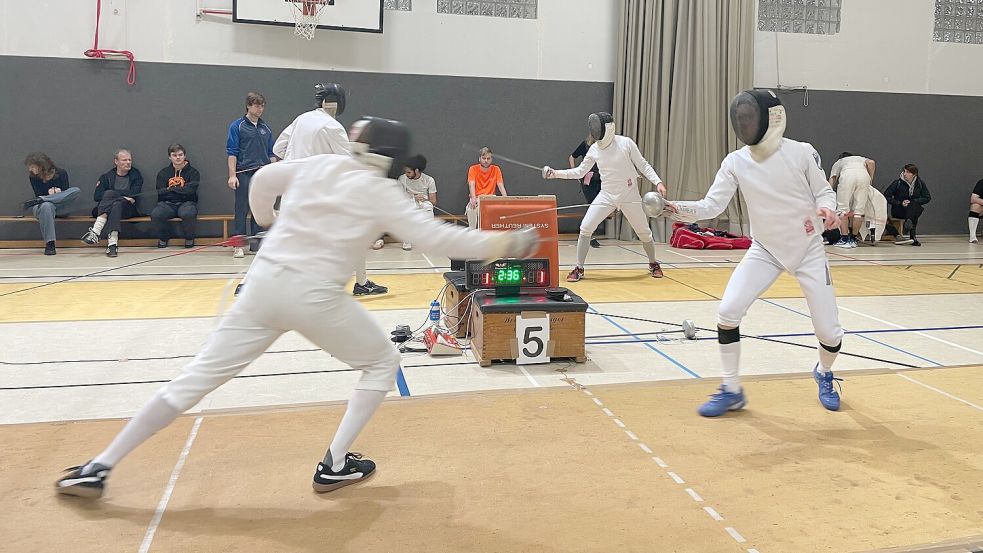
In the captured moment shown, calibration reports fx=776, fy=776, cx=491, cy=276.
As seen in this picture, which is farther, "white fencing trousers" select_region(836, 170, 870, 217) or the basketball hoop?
"white fencing trousers" select_region(836, 170, 870, 217)

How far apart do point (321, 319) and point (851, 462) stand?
6.29 feet

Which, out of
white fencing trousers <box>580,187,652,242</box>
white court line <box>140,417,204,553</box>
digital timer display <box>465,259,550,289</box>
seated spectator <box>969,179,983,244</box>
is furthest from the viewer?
seated spectator <box>969,179,983,244</box>

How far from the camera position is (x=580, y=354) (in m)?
4.04

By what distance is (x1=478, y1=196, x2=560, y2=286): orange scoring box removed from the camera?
4633 mm

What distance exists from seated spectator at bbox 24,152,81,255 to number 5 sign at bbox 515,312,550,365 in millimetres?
5999

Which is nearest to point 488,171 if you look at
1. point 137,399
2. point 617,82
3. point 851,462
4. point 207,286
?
point 617,82

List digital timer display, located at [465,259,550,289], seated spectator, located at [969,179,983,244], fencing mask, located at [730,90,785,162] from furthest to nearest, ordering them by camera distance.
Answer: seated spectator, located at [969,179,983,244] → digital timer display, located at [465,259,550,289] → fencing mask, located at [730,90,785,162]

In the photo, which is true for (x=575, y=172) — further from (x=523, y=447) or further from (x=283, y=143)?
(x=523, y=447)

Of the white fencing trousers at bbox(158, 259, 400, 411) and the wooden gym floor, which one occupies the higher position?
the white fencing trousers at bbox(158, 259, 400, 411)

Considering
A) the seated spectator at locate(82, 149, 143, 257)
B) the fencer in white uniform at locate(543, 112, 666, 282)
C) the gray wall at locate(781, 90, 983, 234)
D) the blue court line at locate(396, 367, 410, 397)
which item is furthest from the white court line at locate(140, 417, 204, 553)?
the gray wall at locate(781, 90, 983, 234)

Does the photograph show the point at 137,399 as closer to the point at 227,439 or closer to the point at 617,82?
the point at 227,439

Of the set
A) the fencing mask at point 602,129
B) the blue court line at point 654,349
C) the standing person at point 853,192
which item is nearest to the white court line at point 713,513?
the blue court line at point 654,349

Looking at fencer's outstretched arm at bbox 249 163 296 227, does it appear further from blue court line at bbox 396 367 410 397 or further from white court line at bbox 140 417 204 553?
blue court line at bbox 396 367 410 397

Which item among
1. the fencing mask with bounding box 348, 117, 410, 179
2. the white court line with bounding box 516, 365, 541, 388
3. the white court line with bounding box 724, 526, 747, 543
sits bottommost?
the white court line with bounding box 724, 526, 747, 543
